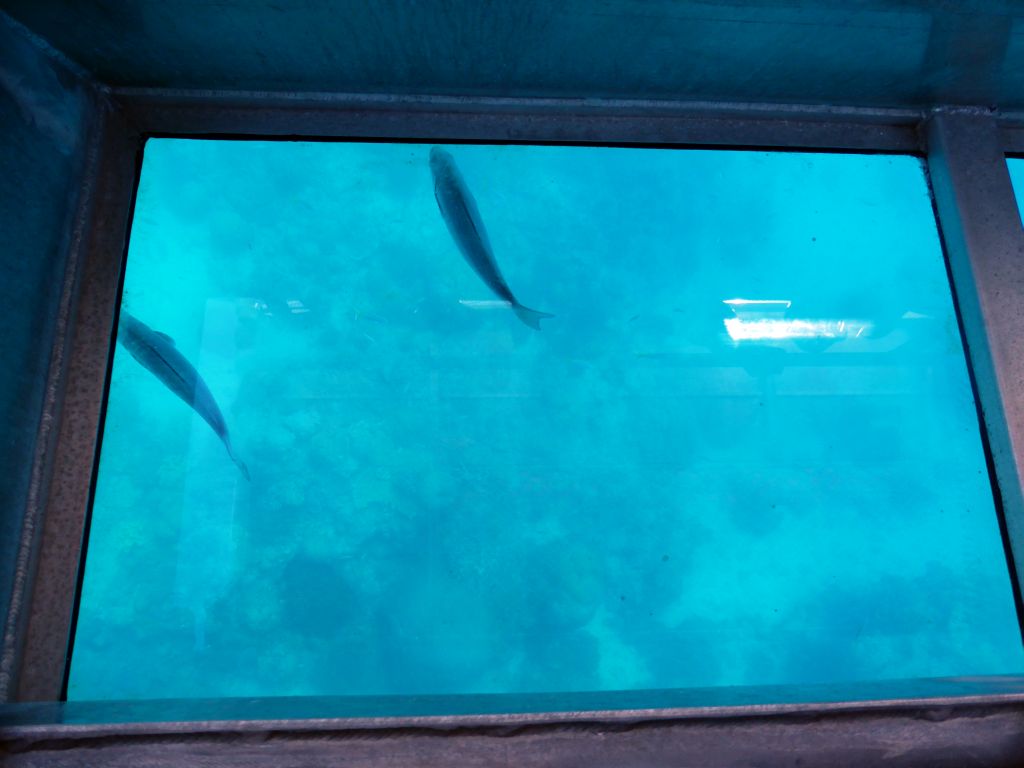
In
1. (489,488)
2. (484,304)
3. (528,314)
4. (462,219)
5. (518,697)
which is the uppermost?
(484,304)

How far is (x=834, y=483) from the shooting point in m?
8.01

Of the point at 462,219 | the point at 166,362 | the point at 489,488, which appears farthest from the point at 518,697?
the point at 489,488

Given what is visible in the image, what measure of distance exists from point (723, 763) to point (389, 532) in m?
5.93

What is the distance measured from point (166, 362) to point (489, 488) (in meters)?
4.49

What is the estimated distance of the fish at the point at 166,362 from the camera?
2.86 metres

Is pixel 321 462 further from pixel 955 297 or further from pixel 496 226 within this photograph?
pixel 955 297

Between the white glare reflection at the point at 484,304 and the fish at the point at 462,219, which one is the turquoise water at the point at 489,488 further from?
the fish at the point at 462,219

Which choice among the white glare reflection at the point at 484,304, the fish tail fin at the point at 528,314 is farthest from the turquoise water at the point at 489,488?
the fish tail fin at the point at 528,314


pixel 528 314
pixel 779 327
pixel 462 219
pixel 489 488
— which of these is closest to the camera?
pixel 462 219

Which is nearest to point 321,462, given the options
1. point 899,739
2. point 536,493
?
point 536,493

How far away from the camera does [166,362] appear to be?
293 centimetres

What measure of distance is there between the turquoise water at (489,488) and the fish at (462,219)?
225 centimetres

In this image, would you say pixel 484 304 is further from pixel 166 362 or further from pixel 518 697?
pixel 518 697

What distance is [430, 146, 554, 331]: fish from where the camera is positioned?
3285mm
